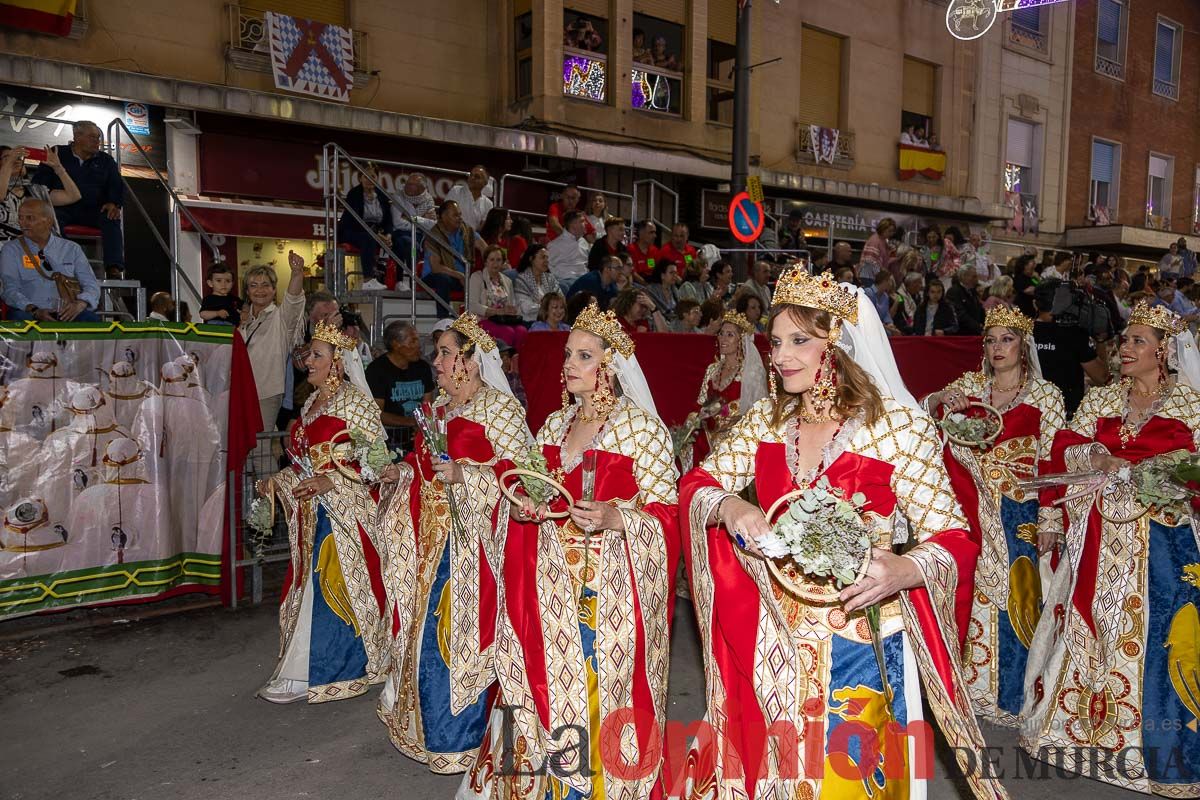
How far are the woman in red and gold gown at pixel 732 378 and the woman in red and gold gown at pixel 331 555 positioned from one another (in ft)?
10.8

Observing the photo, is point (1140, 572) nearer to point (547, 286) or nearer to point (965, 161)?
point (547, 286)

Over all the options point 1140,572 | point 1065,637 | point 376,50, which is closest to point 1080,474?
point 1140,572

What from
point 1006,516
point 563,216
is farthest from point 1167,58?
point 1006,516

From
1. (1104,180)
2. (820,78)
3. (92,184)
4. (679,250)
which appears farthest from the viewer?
(1104,180)

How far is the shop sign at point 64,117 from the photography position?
11156 millimetres

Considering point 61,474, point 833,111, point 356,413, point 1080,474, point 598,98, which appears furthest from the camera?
point 833,111

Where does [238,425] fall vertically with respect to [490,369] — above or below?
below

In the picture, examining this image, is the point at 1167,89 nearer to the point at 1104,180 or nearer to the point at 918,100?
the point at 1104,180

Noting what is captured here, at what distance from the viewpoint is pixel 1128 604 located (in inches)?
180

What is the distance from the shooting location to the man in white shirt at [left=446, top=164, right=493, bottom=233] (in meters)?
11.1

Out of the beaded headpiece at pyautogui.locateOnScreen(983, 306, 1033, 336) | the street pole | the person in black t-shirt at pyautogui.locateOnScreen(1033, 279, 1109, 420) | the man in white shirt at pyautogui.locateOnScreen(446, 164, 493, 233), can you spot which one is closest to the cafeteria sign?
the street pole

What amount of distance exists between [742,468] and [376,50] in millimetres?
13250

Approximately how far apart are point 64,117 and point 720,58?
12259mm

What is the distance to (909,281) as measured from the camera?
1366 centimetres
